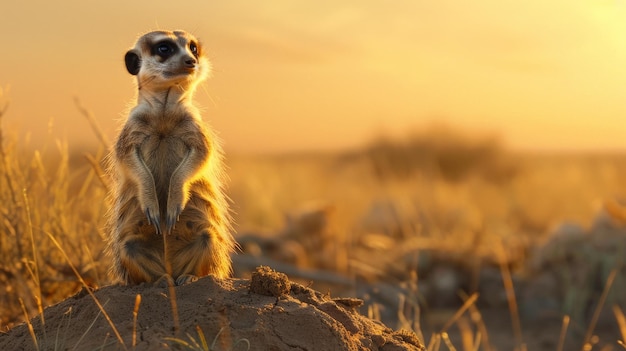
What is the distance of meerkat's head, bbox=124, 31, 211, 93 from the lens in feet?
14.1

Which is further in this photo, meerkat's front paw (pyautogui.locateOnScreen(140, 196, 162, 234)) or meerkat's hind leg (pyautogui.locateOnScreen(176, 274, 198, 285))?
meerkat's front paw (pyautogui.locateOnScreen(140, 196, 162, 234))

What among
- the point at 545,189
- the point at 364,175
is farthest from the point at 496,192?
the point at 364,175

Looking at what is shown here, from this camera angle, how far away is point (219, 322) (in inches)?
130

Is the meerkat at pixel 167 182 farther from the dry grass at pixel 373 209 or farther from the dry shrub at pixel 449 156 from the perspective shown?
the dry shrub at pixel 449 156

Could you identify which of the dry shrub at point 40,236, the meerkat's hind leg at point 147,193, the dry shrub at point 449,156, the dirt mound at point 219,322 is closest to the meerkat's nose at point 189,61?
the meerkat's hind leg at point 147,193

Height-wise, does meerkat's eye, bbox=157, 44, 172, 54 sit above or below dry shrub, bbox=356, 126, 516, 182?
above

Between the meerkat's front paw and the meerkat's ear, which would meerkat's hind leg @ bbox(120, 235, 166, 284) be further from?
the meerkat's ear

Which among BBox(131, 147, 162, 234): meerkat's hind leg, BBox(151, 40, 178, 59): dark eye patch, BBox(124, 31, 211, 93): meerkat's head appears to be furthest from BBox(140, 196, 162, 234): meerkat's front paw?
BBox(151, 40, 178, 59): dark eye patch

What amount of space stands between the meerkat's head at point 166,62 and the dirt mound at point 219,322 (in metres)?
1.08

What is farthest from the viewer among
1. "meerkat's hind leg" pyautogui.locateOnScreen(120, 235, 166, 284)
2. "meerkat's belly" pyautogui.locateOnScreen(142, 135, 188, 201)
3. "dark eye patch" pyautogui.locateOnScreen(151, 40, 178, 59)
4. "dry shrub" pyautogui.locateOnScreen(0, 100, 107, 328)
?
"dry shrub" pyautogui.locateOnScreen(0, 100, 107, 328)

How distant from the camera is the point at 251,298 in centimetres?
354

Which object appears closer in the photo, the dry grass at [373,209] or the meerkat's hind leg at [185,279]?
the meerkat's hind leg at [185,279]

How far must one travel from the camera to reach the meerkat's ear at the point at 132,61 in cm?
459

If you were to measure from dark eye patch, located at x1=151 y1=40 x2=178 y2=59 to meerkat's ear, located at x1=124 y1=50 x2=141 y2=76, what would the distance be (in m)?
0.19
